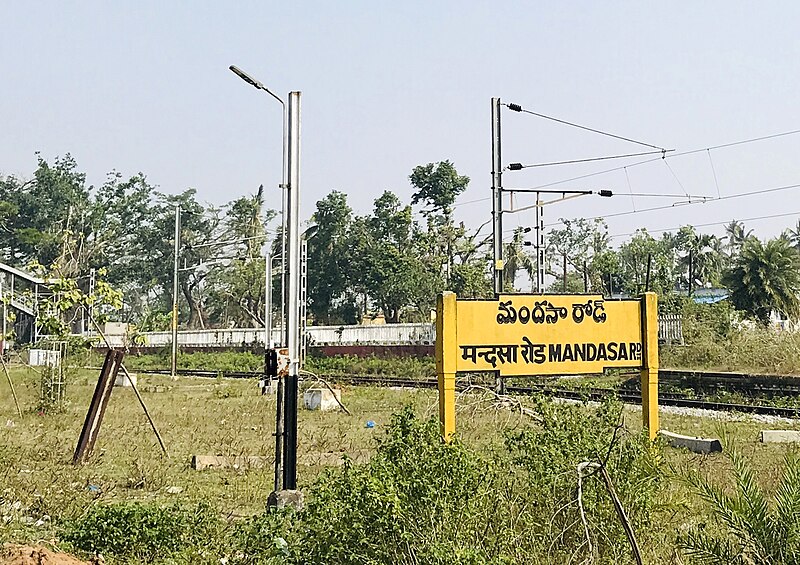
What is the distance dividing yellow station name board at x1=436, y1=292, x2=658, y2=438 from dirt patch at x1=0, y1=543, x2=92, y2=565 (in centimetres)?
356

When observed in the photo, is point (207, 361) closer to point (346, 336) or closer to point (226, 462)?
point (346, 336)

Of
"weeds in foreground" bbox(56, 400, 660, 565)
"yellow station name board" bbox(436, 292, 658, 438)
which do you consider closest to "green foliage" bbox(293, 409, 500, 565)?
"weeds in foreground" bbox(56, 400, 660, 565)

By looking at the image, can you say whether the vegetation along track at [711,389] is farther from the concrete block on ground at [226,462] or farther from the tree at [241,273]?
the tree at [241,273]

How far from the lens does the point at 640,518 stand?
5.80 m

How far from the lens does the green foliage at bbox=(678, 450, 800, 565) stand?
13.1 ft

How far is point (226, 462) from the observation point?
42.4 ft

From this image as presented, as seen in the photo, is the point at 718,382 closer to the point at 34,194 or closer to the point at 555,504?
the point at 555,504

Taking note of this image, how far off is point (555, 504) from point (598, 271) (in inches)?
2300

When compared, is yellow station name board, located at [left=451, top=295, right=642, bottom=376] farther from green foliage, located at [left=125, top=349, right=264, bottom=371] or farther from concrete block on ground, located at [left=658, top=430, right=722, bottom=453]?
green foliage, located at [left=125, top=349, right=264, bottom=371]

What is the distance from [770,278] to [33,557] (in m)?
36.6

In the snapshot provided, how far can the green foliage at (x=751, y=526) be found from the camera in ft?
13.1

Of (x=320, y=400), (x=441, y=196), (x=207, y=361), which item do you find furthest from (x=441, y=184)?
(x=320, y=400)

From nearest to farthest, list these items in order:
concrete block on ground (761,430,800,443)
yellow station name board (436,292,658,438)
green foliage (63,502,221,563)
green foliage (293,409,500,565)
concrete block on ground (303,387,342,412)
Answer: green foliage (293,409,500,565) → green foliage (63,502,221,563) → yellow station name board (436,292,658,438) → concrete block on ground (761,430,800,443) → concrete block on ground (303,387,342,412)

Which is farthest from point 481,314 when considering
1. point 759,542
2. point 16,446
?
point 16,446
